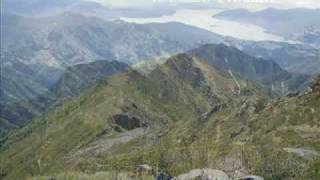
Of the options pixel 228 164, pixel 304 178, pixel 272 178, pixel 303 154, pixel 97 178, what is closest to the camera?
pixel 304 178

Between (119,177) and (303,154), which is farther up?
(119,177)

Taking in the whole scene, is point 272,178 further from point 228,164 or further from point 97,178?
point 228,164

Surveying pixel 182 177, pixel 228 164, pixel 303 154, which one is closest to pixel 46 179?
pixel 182 177

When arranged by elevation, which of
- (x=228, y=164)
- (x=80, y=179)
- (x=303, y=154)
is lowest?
(x=228, y=164)

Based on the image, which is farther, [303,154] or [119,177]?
[303,154]

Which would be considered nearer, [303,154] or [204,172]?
[204,172]

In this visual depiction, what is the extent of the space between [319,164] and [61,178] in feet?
74.6

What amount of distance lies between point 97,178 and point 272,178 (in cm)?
1688

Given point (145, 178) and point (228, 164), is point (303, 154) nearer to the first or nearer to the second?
point (228, 164)

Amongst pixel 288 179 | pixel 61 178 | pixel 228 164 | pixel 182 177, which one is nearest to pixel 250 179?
pixel 288 179

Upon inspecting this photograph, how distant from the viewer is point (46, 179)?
213ft

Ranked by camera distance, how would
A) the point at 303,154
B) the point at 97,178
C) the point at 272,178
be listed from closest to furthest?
the point at 272,178, the point at 97,178, the point at 303,154

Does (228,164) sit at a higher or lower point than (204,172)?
lower

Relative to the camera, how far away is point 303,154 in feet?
483
